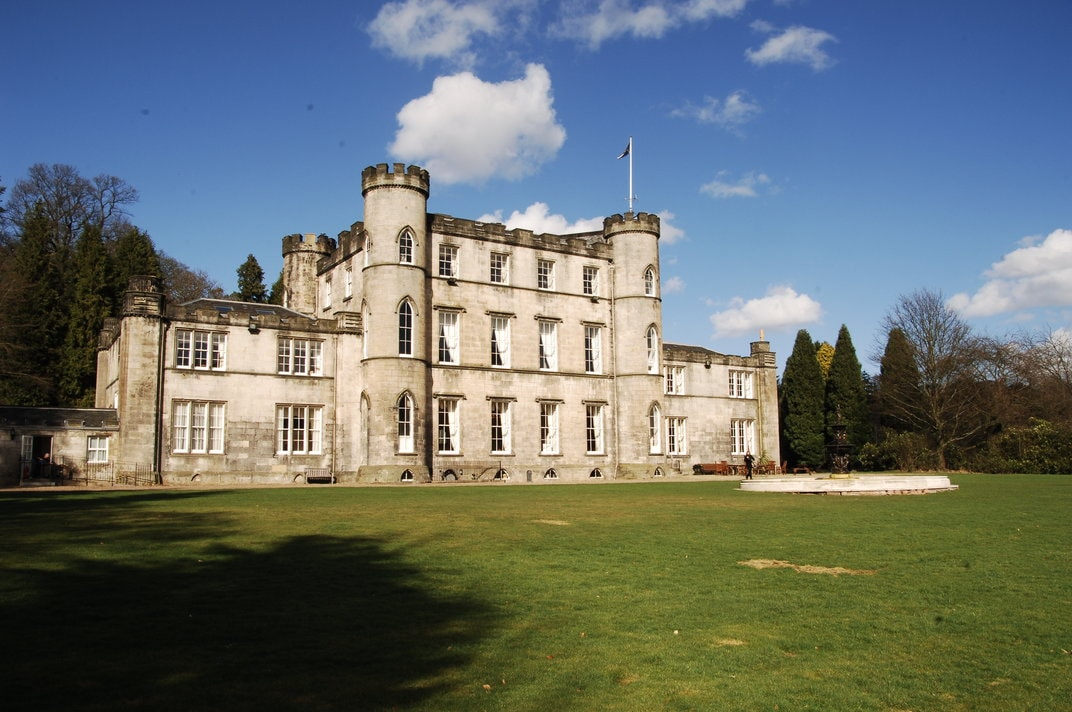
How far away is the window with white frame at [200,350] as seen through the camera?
35188mm

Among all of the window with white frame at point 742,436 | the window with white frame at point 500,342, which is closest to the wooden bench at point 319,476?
the window with white frame at point 500,342

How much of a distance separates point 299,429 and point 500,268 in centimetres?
1296

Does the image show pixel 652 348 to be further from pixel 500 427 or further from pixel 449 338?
pixel 449 338

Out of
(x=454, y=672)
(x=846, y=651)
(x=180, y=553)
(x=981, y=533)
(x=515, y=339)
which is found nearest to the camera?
(x=454, y=672)

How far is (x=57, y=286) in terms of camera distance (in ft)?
167

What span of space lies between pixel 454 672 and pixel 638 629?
2274 millimetres

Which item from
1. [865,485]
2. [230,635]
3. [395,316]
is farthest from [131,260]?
[230,635]

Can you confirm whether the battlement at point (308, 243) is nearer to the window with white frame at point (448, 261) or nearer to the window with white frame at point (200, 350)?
the window with white frame at point (448, 261)

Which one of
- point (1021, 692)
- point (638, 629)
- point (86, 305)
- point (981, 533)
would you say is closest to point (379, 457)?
point (86, 305)

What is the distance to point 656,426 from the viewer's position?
45.8 m

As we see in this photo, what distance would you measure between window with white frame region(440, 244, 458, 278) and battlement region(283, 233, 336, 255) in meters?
9.03

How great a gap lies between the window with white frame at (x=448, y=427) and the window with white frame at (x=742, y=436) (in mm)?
18663

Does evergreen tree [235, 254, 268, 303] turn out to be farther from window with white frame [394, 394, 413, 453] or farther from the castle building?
window with white frame [394, 394, 413, 453]

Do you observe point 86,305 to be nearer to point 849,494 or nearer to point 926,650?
point 849,494
